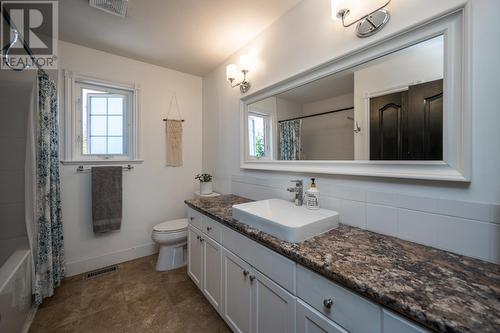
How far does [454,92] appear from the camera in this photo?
861 millimetres

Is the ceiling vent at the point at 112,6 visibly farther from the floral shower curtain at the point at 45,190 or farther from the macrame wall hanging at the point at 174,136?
the macrame wall hanging at the point at 174,136

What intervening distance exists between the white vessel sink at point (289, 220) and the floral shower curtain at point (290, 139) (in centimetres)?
40

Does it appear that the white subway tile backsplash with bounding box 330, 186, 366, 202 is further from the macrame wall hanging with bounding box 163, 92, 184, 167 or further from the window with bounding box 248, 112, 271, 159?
the macrame wall hanging with bounding box 163, 92, 184, 167

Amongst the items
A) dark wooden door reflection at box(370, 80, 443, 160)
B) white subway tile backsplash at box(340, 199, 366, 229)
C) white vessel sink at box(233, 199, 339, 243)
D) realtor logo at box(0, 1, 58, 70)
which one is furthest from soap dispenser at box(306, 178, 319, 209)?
realtor logo at box(0, 1, 58, 70)

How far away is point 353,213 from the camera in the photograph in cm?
119

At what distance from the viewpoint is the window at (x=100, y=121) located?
2.04m

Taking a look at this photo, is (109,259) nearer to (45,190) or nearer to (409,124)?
(45,190)

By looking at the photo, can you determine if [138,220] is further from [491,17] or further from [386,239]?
[491,17]

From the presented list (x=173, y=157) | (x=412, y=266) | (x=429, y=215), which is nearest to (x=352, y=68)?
(x=429, y=215)

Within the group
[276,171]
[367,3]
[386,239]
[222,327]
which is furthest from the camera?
[276,171]

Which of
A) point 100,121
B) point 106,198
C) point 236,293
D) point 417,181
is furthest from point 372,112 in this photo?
point 100,121

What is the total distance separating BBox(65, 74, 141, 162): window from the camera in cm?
204

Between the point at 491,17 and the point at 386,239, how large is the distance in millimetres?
990

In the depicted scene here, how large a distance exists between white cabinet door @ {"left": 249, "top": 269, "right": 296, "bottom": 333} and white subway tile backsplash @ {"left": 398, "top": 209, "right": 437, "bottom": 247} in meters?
0.63
